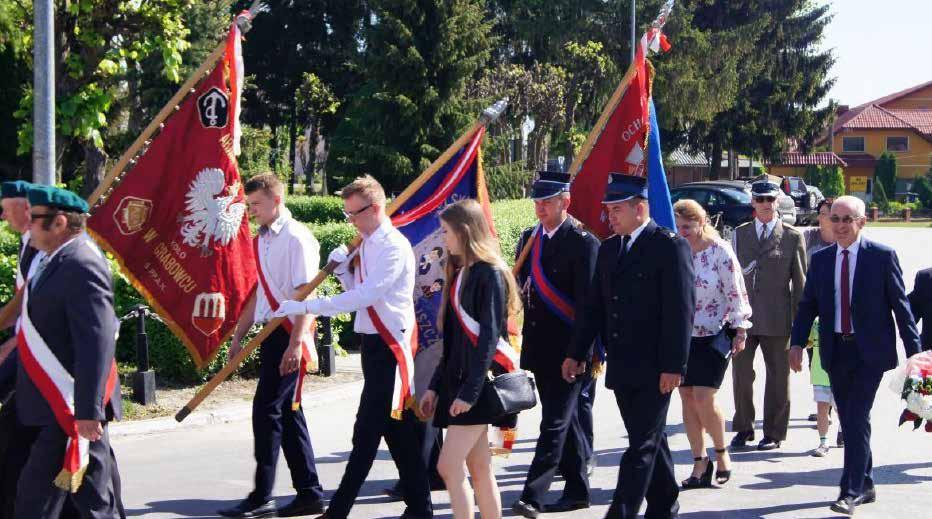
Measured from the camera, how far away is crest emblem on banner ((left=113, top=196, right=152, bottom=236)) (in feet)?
23.6

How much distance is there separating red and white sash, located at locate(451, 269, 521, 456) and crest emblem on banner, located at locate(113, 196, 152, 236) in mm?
2498

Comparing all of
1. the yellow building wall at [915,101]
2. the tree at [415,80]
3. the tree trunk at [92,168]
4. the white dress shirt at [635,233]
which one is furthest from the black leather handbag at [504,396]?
the yellow building wall at [915,101]

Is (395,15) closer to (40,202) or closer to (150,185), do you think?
(150,185)

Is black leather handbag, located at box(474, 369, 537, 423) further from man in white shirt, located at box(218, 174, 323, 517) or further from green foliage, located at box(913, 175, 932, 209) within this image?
green foliage, located at box(913, 175, 932, 209)

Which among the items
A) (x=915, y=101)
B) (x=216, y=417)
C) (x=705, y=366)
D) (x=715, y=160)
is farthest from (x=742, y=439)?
(x=915, y=101)

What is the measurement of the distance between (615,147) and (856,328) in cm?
203

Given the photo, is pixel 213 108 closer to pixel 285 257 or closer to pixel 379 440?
pixel 285 257

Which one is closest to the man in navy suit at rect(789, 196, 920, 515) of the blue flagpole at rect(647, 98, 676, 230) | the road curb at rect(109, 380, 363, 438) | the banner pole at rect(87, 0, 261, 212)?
the blue flagpole at rect(647, 98, 676, 230)

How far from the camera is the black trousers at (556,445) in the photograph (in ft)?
21.9

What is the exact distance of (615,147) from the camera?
794cm

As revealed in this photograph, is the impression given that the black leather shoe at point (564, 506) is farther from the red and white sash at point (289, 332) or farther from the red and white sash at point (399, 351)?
the red and white sash at point (289, 332)

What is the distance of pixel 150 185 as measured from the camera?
7.27m

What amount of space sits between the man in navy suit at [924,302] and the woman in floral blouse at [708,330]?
3.35ft

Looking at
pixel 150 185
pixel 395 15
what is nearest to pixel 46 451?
pixel 150 185
